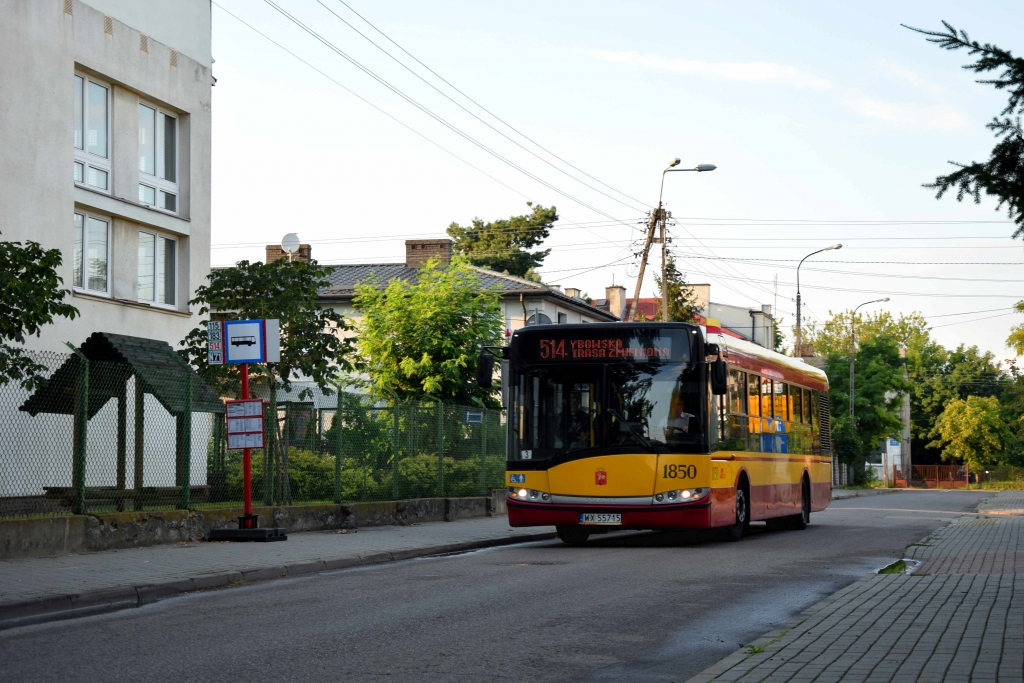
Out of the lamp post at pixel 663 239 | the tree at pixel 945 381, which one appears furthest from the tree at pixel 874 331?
the lamp post at pixel 663 239

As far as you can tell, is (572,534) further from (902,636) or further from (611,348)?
(902,636)

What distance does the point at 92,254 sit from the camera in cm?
2441

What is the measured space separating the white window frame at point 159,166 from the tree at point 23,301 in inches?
458

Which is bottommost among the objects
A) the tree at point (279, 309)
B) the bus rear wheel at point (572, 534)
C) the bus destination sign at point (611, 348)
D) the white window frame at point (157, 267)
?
the bus rear wheel at point (572, 534)

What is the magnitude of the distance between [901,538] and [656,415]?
5657 mm

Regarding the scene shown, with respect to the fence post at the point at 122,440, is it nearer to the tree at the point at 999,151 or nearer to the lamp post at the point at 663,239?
the tree at the point at 999,151

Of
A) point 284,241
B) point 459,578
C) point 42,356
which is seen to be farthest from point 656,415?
point 284,241

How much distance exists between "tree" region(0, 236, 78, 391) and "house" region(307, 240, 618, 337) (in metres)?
31.6

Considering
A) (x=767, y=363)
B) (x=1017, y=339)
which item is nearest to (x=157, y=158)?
(x=767, y=363)

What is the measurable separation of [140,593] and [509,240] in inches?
2283

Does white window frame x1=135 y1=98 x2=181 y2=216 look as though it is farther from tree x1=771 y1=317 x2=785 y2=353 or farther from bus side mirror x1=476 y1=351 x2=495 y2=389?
tree x1=771 y1=317 x2=785 y2=353

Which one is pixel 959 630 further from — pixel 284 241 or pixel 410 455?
pixel 284 241

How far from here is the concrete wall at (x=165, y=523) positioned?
13656 mm

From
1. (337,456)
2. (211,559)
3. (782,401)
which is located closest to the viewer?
(211,559)
